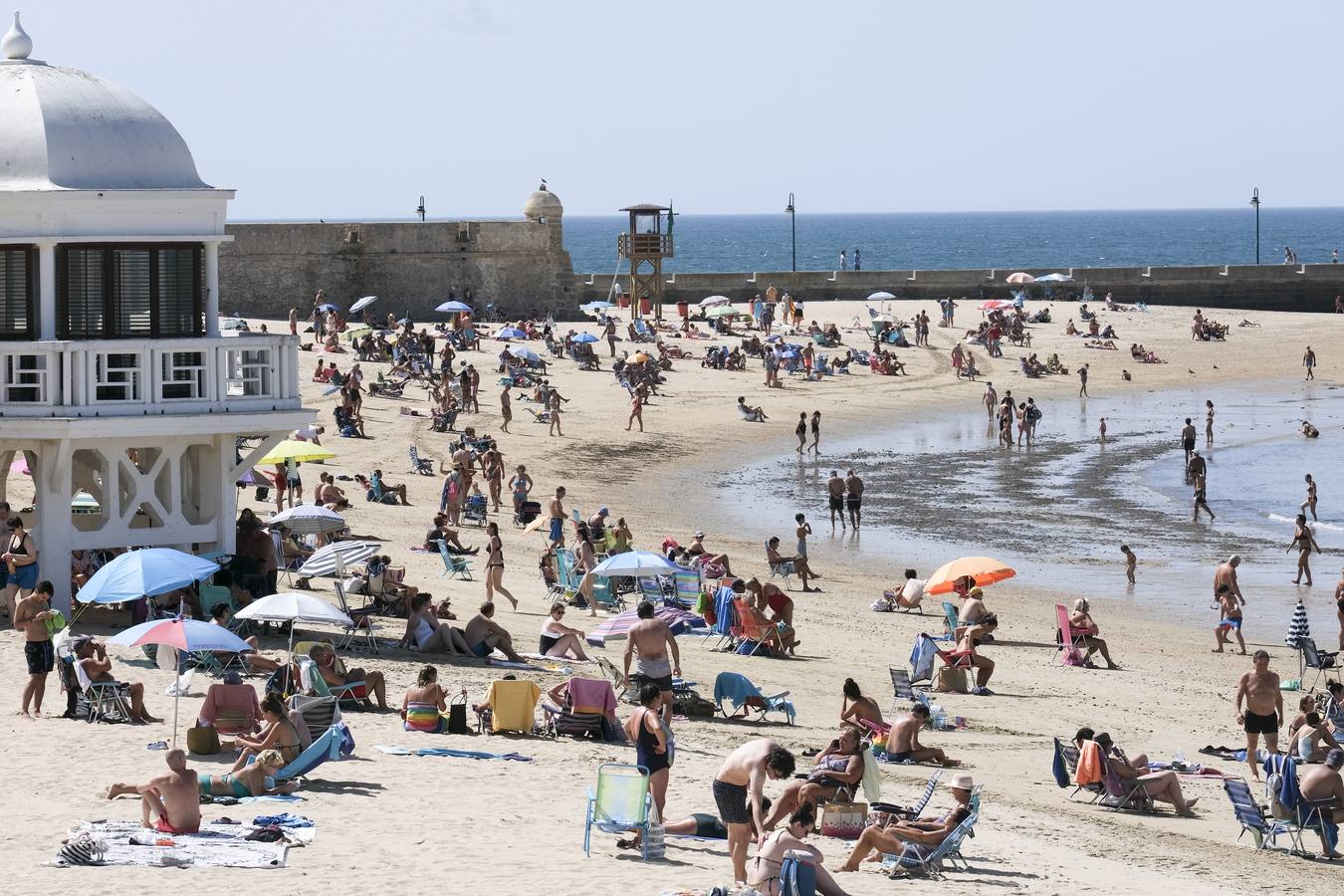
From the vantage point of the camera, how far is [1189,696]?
55.4 ft

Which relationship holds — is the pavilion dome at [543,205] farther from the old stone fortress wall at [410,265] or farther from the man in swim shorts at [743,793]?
the man in swim shorts at [743,793]

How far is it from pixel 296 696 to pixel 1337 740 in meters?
7.45

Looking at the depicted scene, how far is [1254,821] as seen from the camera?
1206 cm

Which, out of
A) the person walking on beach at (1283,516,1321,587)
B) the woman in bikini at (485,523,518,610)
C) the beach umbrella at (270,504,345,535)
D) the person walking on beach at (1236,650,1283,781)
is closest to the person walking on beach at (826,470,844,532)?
the person walking on beach at (1283,516,1321,587)

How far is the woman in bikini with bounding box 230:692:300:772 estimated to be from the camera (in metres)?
11.7

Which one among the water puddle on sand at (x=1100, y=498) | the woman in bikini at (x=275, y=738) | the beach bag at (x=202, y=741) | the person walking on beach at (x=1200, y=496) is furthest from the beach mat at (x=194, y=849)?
the person walking on beach at (x=1200, y=496)

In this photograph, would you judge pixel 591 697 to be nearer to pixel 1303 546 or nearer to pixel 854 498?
pixel 1303 546

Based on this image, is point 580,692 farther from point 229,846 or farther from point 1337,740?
point 1337,740

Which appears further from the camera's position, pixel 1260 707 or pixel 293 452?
pixel 293 452

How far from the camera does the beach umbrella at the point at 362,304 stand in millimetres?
40469

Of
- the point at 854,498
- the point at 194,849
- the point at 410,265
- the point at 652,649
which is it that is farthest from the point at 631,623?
the point at 410,265

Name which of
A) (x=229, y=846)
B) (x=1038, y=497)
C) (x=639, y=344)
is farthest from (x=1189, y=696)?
(x=639, y=344)

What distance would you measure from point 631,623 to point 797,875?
6653 millimetres

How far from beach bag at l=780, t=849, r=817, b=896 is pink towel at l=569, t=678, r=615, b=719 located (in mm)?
4641
